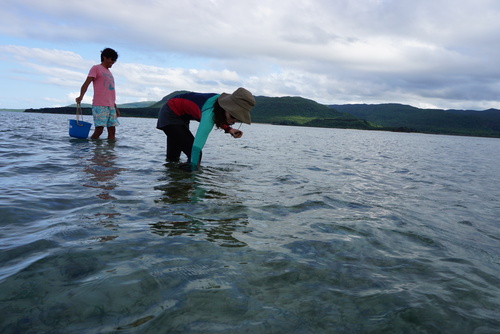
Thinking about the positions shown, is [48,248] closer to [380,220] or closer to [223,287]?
[223,287]

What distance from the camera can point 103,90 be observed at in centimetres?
1154

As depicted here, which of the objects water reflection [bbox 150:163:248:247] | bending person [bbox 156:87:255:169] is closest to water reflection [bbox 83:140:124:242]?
water reflection [bbox 150:163:248:247]

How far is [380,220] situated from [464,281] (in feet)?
6.24

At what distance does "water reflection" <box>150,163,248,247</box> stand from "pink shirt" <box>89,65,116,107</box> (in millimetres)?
6178

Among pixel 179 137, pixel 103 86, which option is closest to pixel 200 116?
pixel 179 137

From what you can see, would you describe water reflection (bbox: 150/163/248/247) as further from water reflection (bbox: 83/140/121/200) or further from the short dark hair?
the short dark hair

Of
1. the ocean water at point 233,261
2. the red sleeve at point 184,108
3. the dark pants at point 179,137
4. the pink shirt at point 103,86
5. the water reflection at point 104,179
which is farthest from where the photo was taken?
the pink shirt at point 103,86

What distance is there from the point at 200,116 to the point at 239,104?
190 centimetres

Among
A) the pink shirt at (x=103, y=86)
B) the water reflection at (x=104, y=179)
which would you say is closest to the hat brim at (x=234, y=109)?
the water reflection at (x=104, y=179)

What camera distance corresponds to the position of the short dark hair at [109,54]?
10.9m

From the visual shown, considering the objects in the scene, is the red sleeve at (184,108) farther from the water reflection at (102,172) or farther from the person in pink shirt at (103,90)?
the person in pink shirt at (103,90)

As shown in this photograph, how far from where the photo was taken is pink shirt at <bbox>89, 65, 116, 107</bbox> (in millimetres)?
11024

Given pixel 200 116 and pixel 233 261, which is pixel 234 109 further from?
pixel 233 261

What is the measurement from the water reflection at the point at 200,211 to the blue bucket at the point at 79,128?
7797mm
